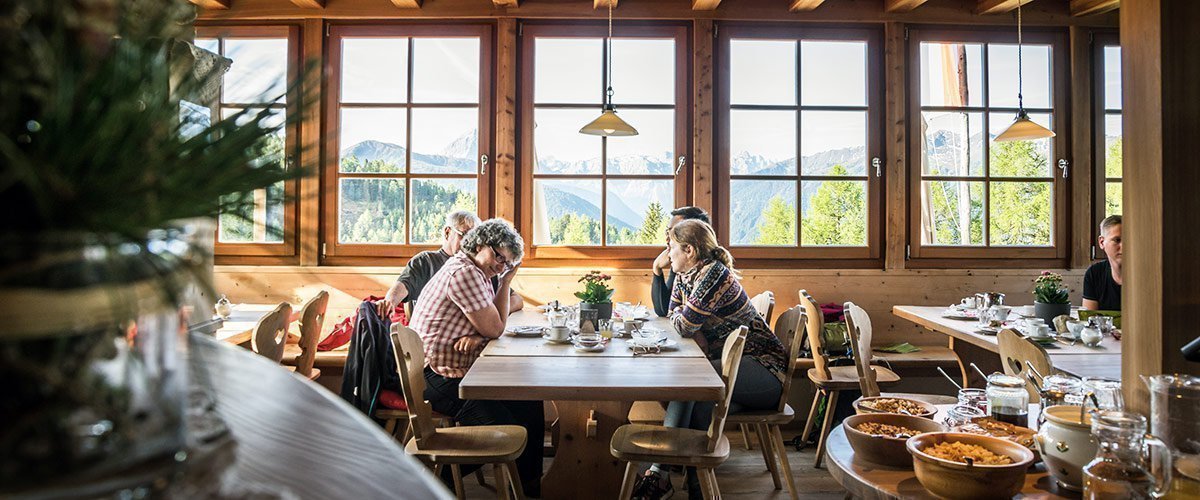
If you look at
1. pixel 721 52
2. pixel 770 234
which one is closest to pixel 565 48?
pixel 721 52

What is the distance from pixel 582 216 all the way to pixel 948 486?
4.12 m

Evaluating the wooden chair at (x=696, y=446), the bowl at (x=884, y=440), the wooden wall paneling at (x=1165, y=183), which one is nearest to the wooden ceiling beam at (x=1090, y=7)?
the wooden chair at (x=696, y=446)

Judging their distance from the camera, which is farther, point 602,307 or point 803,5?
point 803,5

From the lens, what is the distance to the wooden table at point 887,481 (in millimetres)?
1340

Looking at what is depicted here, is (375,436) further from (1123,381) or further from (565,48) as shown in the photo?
(565,48)

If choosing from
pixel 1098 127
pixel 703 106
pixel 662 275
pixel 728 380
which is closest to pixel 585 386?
pixel 728 380

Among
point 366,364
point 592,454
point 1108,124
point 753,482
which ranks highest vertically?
point 1108,124

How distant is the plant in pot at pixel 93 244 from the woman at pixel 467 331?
2843mm

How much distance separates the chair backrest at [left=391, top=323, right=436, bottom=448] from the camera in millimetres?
2602

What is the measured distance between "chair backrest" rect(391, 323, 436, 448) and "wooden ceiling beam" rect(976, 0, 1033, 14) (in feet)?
15.1

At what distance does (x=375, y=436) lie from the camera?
0.71 meters

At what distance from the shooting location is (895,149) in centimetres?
525

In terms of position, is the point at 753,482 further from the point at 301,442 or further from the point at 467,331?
the point at 301,442

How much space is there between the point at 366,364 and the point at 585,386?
1363 millimetres
